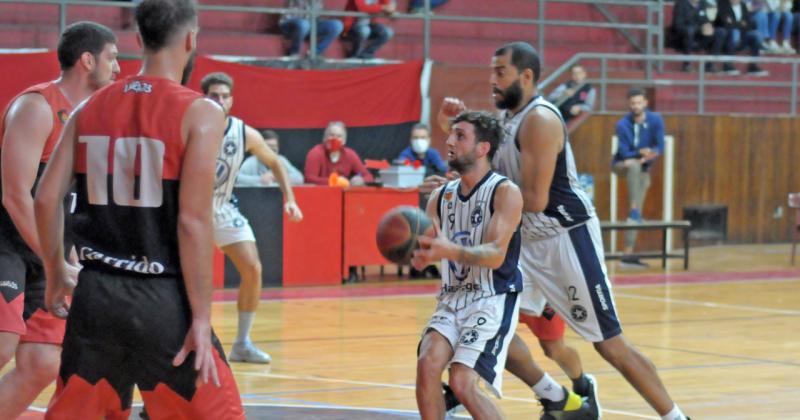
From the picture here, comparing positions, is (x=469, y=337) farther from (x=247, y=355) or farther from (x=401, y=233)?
(x=247, y=355)

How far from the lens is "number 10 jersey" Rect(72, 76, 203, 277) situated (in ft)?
13.8

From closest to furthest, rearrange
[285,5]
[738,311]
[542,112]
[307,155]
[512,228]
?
[512,228], [542,112], [738,311], [307,155], [285,5]

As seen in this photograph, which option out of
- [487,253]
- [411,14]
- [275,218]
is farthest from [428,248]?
[411,14]

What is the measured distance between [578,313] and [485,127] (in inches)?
50.5

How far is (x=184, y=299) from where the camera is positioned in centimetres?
425

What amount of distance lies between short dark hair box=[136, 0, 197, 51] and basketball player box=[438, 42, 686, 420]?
110 inches

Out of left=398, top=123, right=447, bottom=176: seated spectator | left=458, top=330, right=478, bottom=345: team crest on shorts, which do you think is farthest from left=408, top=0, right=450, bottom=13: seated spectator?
left=458, top=330, right=478, bottom=345: team crest on shorts

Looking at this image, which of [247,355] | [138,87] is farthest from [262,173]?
[138,87]

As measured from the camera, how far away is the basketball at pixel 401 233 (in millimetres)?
5980

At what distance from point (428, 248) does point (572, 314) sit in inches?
62.3

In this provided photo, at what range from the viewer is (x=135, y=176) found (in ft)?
13.8

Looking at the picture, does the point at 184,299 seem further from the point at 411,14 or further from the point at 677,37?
the point at 677,37

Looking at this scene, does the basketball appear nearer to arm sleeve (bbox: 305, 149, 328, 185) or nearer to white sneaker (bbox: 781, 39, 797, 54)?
arm sleeve (bbox: 305, 149, 328, 185)

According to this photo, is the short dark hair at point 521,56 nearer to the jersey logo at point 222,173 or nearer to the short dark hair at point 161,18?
the short dark hair at point 161,18
